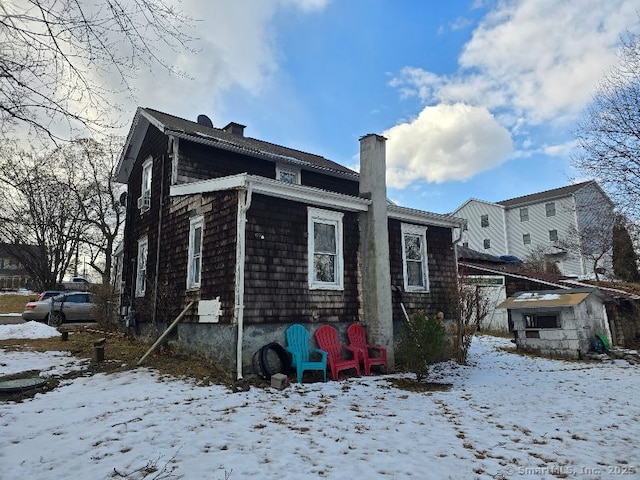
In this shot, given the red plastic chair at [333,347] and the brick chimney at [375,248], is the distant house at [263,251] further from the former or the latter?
the red plastic chair at [333,347]

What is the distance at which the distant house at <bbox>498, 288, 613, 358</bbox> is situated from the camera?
1166 cm

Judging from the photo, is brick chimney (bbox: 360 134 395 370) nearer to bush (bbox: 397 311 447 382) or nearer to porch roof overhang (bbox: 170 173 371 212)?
porch roof overhang (bbox: 170 173 371 212)

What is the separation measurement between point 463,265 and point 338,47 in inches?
546

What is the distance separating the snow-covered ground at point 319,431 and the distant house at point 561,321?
3748mm

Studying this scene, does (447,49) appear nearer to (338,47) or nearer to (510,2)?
(510,2)

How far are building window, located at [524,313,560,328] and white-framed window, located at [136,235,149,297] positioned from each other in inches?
482

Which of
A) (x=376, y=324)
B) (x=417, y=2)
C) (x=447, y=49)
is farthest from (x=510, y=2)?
(x=376, y=324)

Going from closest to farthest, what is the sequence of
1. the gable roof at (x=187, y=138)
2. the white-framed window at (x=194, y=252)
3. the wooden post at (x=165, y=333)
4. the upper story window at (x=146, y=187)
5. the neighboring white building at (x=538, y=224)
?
the wooden post at (x=165, y=333) → the white-framed window at (x=194, y=252) → the gable roof at (x=187, y=138) → the upper story window at (x=146, y=187) → the neighboring white building at (x=538, y=224)

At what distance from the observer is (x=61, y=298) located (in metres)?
17.1

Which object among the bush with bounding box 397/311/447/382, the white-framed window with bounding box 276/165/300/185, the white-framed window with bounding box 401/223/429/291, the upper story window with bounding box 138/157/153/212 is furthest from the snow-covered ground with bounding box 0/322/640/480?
the white-framed window with bounding box 276/165/300/185

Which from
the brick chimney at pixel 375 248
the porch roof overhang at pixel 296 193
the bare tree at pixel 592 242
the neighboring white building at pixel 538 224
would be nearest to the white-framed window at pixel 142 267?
the porch roof overhang at pixel 296 193

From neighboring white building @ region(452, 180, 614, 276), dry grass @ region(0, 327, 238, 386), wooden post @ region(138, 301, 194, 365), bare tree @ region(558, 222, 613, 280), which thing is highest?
neighboring white building @ region(452, 180, 614, 276)

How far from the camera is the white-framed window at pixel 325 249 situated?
9.17 metres

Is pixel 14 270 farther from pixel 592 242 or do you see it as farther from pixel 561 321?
pixel 592 242
